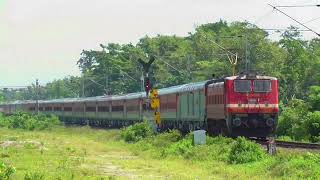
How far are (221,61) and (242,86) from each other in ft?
172

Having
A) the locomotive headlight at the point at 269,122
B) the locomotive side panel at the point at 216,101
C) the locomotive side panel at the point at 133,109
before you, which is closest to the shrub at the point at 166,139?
the locomotive side panel at the point at 216,101

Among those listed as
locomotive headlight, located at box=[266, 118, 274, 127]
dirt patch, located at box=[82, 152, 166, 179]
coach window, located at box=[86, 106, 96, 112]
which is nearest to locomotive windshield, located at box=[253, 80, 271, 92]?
locomotive headlight, located at box=[266, 118, 274, 127]

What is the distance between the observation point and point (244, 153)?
2488 cm

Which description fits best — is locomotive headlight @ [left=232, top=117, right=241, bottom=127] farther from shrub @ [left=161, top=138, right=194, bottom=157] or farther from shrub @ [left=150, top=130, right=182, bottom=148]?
shrub @ [left=150, top=130, right=182, bottom=148]

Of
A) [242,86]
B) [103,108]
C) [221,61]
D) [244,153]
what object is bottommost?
[244,153]

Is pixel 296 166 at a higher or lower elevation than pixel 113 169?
higher

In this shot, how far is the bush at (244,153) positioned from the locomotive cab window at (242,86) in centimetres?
740

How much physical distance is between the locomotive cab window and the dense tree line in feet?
13.6

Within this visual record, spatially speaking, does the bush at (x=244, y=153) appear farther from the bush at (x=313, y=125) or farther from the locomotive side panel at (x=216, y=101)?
the bush at (x=313, y=125)

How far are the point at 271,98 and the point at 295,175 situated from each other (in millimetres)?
13938

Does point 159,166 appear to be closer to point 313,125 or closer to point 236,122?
point 236,122

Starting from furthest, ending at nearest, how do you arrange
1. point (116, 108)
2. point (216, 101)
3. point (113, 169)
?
point (116, 108) < point (216, 101) < point (113, 169)

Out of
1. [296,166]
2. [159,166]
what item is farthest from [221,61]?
[296,166]

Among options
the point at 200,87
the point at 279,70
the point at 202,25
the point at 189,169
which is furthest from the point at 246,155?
the point at 202,25
